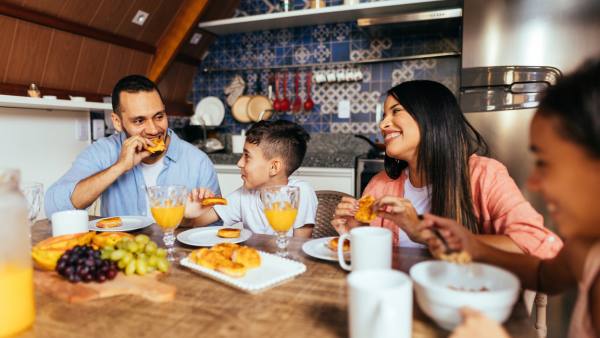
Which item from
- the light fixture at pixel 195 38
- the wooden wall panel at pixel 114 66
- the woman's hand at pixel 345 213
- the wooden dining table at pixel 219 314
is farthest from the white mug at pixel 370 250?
the light fixture at pixel 195 38

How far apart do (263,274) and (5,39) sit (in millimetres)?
2580

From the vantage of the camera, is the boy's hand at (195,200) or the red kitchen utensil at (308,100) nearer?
the boy's hand at (195,200)

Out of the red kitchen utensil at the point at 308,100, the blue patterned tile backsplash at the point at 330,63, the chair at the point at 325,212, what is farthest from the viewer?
the red kitchen utensil at the point at 308,100

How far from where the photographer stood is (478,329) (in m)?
0.71

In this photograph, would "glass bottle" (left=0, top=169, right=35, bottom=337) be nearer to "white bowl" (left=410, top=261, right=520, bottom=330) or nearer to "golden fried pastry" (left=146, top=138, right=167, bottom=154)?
"white bowl" (left=410, top=261, right=520, bottom=330)

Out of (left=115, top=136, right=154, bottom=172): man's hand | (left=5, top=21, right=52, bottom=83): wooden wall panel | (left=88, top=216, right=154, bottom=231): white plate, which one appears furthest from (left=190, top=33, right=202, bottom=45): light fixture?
(left=88, top=216, right=154, bottom=231): white plate

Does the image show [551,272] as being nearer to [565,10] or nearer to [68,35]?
[565,10]

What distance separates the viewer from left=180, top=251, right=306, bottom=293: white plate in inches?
41.0

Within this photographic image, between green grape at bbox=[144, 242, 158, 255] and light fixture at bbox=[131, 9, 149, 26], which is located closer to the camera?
green grape at bbox=[144, 242, 158, 255]

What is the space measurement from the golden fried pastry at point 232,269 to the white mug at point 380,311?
0.39 metres

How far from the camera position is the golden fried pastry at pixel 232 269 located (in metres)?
1.08

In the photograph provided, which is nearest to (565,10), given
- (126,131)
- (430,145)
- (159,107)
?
(430,145)

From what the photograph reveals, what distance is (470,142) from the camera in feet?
5.48

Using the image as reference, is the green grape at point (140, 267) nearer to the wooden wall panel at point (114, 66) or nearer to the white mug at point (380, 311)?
the white mug at point (380, 311)
